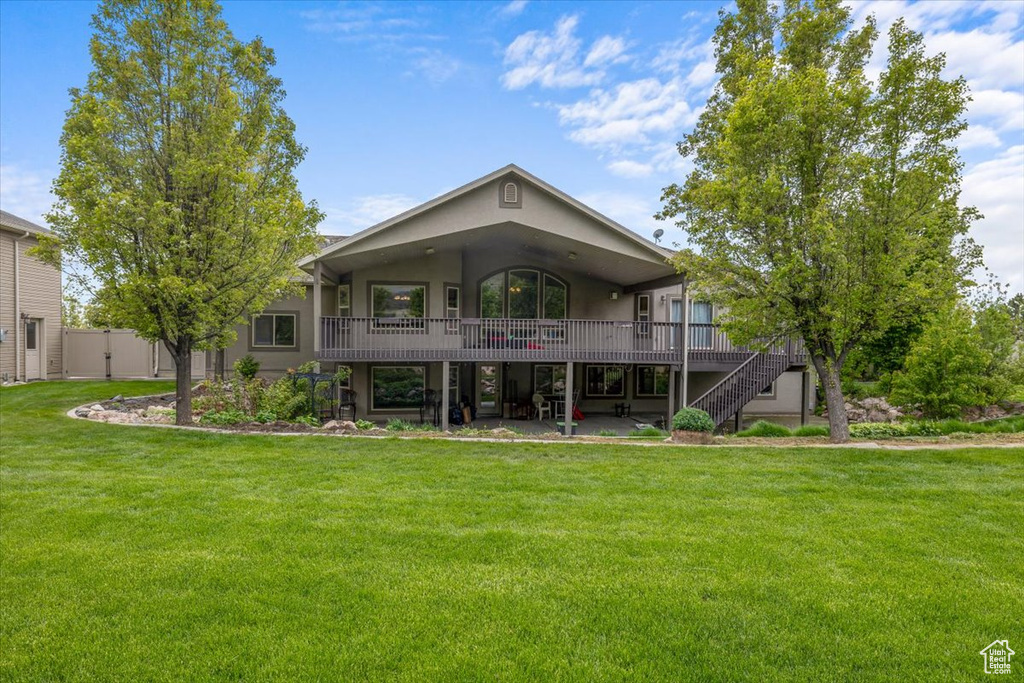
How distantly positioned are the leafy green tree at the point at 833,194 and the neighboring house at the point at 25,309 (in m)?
20.5

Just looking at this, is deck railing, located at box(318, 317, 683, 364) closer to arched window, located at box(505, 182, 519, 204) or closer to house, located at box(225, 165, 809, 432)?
house, located at box(225, 165, 809, 432)

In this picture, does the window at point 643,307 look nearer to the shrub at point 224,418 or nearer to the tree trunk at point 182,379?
the shrub at point 224,418

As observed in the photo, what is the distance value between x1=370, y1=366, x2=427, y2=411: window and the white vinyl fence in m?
9.83

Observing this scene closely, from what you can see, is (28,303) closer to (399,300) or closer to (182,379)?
(182,379)

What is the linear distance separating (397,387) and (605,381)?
693cm

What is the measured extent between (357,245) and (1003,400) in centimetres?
1863

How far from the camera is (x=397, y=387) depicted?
15.5m

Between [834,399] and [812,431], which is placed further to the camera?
[812,431]

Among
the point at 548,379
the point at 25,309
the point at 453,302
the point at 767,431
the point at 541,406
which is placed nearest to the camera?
the point at 767,431

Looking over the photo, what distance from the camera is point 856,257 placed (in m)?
8.69

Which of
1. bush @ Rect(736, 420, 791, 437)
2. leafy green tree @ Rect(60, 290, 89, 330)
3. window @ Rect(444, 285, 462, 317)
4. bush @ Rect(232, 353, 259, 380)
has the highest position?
leafy green tree @ Rect(60, 290, 89, 330)

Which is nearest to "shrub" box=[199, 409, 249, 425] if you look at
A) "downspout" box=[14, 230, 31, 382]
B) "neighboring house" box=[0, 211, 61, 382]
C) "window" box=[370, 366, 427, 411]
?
"window" box=[370, 366, 427, 411]

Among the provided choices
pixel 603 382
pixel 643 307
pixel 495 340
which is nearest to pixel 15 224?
pixel 495 340

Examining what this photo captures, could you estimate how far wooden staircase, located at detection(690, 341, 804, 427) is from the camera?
13.9m
